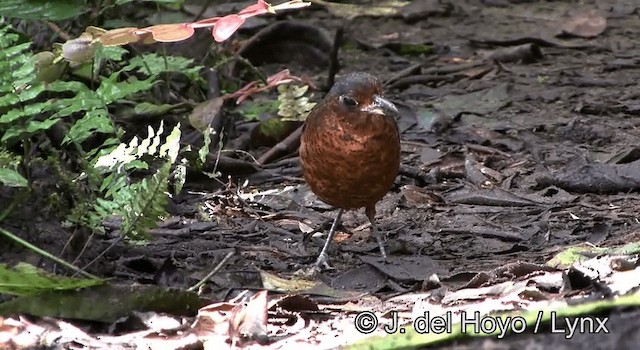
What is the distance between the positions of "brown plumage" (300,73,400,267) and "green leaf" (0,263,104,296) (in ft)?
5.17

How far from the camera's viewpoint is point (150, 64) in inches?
229

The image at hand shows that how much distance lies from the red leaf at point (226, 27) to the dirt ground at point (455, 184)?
3.02 feet

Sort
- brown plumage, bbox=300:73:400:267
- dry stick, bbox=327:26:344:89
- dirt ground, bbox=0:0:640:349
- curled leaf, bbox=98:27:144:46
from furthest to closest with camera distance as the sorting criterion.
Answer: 1. dry stick, bbox=327:26:344:89
2. brown plumage, bbox=300:73:400:267
3. dirt ground, bbox=0:0:640:349
4. curled leaf, bbox=98:27:144:46

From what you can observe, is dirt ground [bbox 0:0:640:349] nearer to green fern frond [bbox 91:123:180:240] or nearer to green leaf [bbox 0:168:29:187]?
green fern frond [bbox 91:123:180:240]

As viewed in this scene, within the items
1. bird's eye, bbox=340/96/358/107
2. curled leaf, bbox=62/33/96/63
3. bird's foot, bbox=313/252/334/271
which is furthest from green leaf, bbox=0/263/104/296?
bird's eye, bbox=340/96/358/107

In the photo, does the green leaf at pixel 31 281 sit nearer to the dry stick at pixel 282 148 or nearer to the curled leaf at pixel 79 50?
the curled leaf at pixel 79 50

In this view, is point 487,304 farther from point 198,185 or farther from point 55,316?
point 198,185

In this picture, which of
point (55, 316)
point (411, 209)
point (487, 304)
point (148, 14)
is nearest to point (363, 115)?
point (411, 209)

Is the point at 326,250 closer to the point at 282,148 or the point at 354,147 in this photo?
the point at 354,147

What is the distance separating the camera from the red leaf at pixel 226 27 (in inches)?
140

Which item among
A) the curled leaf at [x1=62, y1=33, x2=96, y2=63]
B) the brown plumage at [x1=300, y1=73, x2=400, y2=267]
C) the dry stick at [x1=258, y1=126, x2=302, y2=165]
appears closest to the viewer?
the curled leaf at [x1=62, y1=33, x2=96, y2=63]

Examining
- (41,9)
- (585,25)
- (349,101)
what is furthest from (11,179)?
(585,25)

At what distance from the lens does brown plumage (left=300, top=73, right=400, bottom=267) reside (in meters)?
4.75

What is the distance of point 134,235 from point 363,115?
4.17ft
